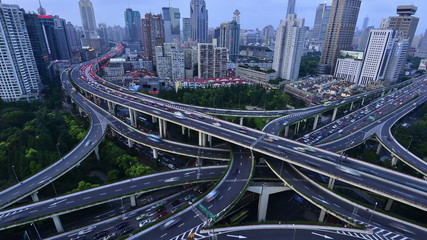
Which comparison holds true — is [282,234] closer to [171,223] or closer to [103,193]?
[171,223]

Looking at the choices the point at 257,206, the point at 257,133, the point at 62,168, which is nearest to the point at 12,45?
the point at 62,168

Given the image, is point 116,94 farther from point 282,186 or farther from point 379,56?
point 379,56

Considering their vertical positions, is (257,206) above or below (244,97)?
below

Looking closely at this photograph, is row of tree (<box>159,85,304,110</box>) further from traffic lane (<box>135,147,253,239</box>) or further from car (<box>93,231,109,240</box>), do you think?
car (<box>93,231,109,240</box>)

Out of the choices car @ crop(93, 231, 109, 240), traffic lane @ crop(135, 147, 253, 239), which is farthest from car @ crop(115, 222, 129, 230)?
traffic lane @ crop(135, 147, 253, 239)

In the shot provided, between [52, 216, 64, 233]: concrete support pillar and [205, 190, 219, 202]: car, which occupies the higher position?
[205, 190, 219, 202]: car

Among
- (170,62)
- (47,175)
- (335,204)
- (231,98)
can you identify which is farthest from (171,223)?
(170,62)
